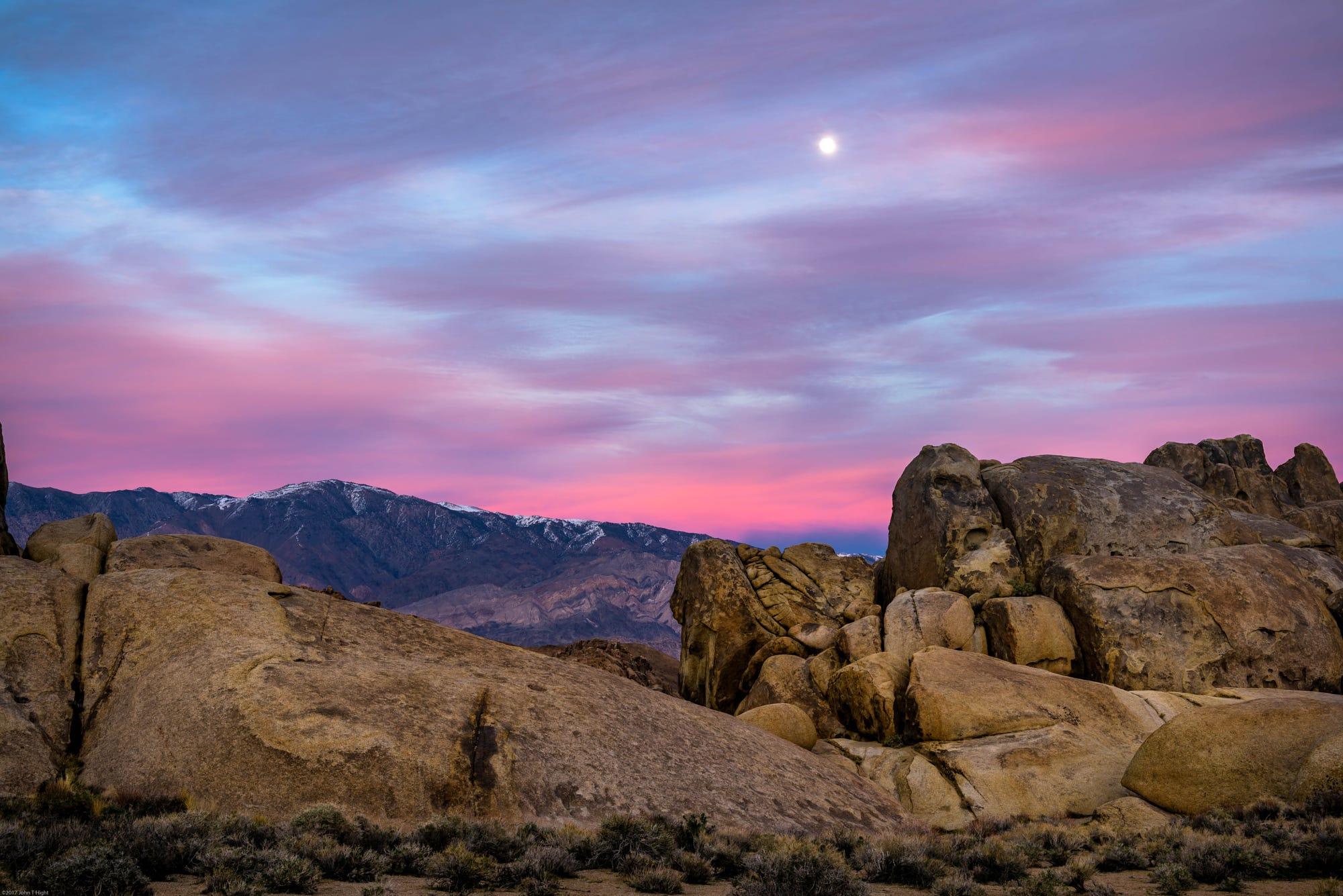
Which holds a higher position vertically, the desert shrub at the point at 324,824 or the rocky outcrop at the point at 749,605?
the rocky outcrop at the point at 749,605

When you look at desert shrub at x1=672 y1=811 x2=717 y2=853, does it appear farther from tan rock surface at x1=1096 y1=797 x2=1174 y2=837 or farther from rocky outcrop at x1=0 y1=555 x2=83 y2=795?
rocky outcrop at x1=0 y1=555 x2=83 y2=795

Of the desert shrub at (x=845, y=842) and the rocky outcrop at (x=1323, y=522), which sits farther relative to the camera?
the rocky outcrop at (x=1323, y=522)

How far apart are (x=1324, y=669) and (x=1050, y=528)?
8795 millimetres

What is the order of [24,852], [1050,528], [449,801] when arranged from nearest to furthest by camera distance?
[24,852] < [449,801] < [1050,528]

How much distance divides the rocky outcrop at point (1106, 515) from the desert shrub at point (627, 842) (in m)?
21.5

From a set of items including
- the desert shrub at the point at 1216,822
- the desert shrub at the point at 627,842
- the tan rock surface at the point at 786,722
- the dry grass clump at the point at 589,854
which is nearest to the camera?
the dry grass clump at the point at 589,854

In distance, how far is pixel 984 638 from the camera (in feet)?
98.9

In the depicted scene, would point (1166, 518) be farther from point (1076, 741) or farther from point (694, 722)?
point (694, 722)

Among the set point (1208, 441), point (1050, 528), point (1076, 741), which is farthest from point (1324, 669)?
point (1208, 441)

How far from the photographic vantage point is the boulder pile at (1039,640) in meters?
21.9

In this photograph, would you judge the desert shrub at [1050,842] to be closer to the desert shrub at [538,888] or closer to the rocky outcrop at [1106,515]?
the desert shrub at [538,888]

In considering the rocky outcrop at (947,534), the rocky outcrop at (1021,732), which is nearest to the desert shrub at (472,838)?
the rocky outcrop at (1021,732)

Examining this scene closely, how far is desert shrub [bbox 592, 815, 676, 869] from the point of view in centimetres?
1385

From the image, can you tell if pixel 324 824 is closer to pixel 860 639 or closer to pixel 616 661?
pixel 860 639
